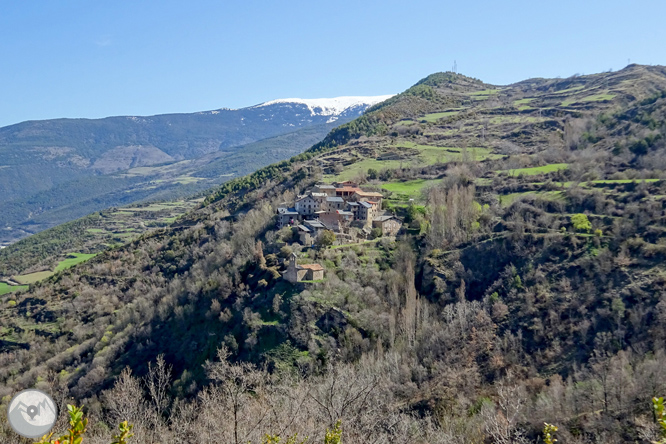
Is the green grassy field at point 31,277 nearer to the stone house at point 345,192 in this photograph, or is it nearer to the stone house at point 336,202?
the stone house at point 336,202

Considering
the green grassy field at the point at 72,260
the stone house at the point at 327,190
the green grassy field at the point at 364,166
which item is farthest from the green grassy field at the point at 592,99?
the green grassy field at the point at 72,260

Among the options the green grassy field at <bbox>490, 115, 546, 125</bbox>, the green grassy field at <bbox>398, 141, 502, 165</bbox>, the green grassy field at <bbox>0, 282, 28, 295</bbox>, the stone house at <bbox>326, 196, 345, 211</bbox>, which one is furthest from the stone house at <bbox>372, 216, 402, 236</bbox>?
the green grassy field at <bbox>490, 115, 546, 125</bbox>

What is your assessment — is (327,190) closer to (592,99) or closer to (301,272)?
(301,272)

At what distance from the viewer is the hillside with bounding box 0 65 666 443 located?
2891cm

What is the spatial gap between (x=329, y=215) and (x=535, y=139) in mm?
56187

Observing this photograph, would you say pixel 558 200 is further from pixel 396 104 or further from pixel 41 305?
pixel 396 104

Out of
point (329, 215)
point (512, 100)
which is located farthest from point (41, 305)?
point (512, 100)

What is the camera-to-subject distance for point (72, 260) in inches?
3597

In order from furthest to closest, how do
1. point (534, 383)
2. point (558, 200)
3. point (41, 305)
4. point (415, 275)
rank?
point (41, 305) < point (558, 200) < point (415, 275) < point (534, 383)

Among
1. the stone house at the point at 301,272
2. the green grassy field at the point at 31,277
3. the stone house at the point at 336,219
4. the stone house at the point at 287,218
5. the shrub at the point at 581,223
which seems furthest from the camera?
the green grassy field at the point at 31,277

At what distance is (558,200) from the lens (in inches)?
2158

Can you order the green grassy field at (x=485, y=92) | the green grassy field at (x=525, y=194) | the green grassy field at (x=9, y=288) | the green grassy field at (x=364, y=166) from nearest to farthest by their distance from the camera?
the green grassy field at (x=525, y=194), the green grassy field at (x=9, y=288), the green grassy field at (x=364, y=166), the green grassy field at (x=485, y=92)

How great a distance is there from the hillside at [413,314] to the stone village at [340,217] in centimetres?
189

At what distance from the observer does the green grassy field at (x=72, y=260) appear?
86575mm
